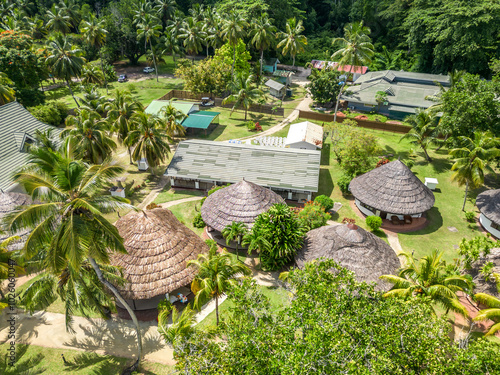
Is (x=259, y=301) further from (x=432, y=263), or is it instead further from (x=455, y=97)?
(x=455, y=97)

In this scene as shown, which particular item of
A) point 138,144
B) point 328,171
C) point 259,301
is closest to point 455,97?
point 328,171

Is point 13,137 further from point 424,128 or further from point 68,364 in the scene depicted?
point 424,128

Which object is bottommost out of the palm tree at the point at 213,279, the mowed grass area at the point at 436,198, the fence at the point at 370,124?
the mowed grass area at the point at 436,198

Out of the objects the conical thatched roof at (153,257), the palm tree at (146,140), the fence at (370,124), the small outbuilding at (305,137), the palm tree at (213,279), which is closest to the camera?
the palm tree at (213,279)

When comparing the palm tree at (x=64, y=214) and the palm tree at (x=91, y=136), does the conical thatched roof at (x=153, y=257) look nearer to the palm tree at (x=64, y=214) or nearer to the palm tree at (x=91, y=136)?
the palm tree at (x=64, y=214)

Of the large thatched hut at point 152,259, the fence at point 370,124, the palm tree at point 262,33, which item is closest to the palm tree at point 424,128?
the fence at point 370,124

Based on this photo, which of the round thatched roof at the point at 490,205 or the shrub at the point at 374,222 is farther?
the shrub at the point at 374,222

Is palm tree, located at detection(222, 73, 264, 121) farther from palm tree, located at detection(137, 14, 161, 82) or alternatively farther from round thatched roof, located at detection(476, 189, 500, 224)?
round thatched roof, located at detection(476, 189, 500, 224)
